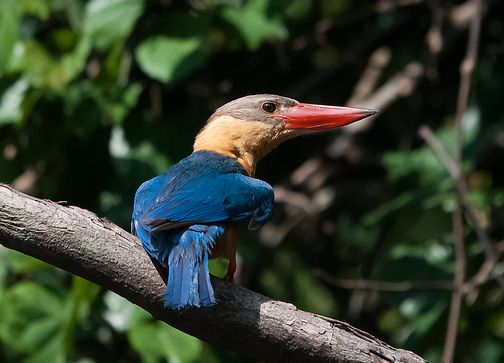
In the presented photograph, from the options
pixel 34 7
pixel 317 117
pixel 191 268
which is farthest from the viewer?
pixel 317 117

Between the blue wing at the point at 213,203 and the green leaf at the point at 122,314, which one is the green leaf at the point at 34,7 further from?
the green leaf at the point at 122,314

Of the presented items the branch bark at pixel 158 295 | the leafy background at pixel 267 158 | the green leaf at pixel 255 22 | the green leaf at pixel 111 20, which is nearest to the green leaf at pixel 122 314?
the leafy background at pixel 267 158

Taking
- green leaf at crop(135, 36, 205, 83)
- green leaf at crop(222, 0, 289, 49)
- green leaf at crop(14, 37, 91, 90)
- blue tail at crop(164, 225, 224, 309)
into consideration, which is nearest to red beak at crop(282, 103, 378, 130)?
green leaf at crop(222, 0, 289, 49)

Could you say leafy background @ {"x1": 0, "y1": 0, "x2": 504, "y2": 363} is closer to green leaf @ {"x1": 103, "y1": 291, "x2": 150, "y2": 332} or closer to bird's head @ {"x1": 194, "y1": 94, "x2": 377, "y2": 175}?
green leaf @ {"x1": 103, "y1": 291, "x2": 150, "y2": 332}

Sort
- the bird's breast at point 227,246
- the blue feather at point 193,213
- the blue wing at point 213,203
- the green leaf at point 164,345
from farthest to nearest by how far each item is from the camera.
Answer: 1. the green leaf at point 164,345
2. the bird's breast at point 227,246
3. the blue wing at point 213,203
4. the blue feather at point 193,213

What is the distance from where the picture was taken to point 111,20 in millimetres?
4348

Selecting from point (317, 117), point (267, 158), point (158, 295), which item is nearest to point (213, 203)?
point (158, 295)

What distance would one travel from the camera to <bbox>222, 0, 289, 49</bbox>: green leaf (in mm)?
4344

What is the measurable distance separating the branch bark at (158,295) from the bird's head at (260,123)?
1337 mm

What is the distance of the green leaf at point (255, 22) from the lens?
4.34 metres

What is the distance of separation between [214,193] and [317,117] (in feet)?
3.39

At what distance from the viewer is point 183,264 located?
3125mm

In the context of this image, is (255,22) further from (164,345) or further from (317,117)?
(164,345)

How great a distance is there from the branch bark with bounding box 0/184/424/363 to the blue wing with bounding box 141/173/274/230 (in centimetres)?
27
